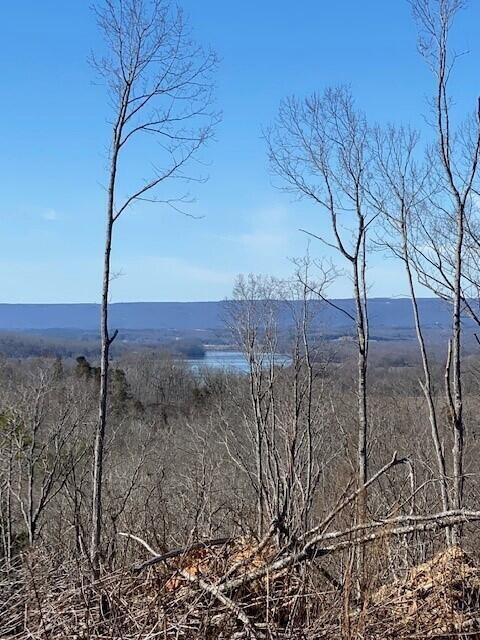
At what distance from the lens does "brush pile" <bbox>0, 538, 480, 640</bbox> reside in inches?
145

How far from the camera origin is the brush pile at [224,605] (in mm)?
3695

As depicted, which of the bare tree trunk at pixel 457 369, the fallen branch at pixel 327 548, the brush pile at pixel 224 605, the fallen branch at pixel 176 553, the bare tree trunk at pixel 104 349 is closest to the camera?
the brush pile at pixel 224 605

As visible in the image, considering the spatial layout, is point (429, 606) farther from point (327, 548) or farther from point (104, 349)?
point (104, 349)

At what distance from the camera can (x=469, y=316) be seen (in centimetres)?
1165

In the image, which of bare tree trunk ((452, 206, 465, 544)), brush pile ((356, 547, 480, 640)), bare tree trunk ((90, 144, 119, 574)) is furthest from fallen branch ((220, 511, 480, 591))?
bare tree trunk ((452, 206, 465, 544))

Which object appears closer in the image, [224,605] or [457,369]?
[224,605]

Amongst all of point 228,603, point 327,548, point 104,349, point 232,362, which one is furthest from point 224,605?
point 232,362

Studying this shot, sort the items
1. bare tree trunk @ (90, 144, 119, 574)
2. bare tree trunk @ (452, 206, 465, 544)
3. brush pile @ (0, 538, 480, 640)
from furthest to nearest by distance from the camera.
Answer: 1. bare tree trunk @ (452, 206, 465, 544)
2. bare tree trunk @ (90, 144, 119, 574)
3. brush pile @ (0, 538, 480, 640)

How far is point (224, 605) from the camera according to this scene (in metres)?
3.88

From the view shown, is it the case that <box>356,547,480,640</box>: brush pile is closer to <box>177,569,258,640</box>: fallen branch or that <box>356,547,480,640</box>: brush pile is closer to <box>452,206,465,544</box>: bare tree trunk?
<box>177,569,258,640</box>: fallen branch

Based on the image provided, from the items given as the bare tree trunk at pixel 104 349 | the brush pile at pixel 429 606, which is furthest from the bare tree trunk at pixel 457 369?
the brush pile at pixel 429 606

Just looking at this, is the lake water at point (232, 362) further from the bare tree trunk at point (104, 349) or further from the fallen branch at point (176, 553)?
the fallen branch at point (176, 553)

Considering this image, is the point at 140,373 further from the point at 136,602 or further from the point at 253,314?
the point at 136,602

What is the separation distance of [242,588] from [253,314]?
48.2ft
